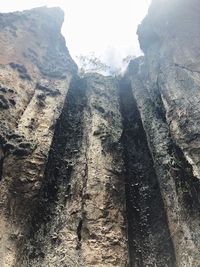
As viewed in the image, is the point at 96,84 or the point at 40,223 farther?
the point at 96,84

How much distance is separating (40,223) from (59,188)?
1.33m

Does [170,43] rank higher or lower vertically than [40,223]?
higher

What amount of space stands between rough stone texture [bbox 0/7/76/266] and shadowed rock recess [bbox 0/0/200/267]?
0.12 feet

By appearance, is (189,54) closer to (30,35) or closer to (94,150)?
(94,150)

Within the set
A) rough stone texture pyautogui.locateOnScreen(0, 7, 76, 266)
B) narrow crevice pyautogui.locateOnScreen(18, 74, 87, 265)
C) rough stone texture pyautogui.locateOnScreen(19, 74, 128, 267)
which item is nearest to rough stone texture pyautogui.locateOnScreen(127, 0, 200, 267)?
rough stone texture pyautogui.locateOnScreen(19, 74, 128, 267)

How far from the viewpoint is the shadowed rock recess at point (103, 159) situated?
7.96 metres

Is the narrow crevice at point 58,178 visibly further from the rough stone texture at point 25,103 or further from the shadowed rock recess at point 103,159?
the rough stone texture at point 25,103

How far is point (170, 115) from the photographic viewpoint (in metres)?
11.1

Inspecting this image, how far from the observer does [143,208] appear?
31.0 feet

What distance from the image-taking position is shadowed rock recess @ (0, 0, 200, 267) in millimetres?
7957

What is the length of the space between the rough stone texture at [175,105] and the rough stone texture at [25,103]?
3.54m

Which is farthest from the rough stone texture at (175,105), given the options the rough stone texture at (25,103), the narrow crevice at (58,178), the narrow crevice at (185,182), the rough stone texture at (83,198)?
the rough stone texture at (25,103)

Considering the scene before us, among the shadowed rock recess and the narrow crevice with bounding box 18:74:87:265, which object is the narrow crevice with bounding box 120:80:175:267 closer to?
the shadowed rock recess

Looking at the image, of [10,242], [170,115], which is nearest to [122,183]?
[170,115]
